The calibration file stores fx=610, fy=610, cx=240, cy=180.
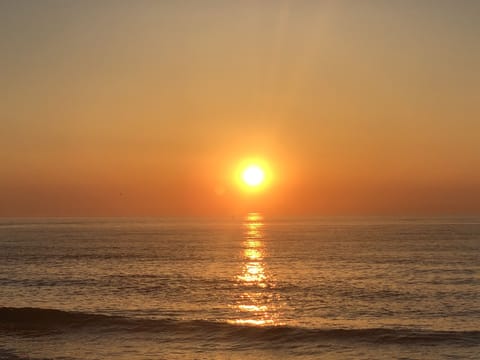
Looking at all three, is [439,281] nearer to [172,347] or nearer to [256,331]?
[256,331]

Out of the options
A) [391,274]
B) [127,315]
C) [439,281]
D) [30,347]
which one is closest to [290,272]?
[391,274]

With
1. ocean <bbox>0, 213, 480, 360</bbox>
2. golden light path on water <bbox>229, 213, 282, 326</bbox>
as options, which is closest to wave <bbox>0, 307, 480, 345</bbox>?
ocean <bbox>0, 213, 480, 360</bbox>

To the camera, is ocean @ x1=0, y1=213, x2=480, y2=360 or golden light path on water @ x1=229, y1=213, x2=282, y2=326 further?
golden light path on water @ x1=229, y1=213, x2=282, y2=326

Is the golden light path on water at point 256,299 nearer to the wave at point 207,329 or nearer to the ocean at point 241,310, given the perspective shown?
the ocean at point 241,310

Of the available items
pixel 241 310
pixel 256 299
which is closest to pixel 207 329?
pixel 241 310

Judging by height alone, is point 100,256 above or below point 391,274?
above

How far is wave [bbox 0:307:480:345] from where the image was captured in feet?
116

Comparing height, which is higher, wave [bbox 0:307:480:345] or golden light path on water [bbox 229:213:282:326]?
golden light path on water [bbox 229:213:282:326]

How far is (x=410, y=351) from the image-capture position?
1272 inches

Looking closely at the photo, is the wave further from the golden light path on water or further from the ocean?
the golden light path on water

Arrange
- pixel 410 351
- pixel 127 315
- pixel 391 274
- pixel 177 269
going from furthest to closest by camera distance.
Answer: pixel 177 269 → pixel 391 274 → pixel 127 315 → pixel 410 351

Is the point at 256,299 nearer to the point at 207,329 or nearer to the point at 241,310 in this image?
the point at 241,310

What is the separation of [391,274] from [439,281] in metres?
8.14

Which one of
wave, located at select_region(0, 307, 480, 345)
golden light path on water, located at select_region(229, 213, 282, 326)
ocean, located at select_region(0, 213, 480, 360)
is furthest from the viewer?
golden light path on water, located at select_region(229, 213, 282, 326)
